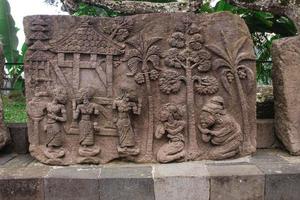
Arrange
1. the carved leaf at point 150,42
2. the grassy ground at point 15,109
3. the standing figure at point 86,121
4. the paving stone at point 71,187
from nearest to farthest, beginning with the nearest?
the paving stone at point 71,187, the standing figure at point 86,121, the carved leaf at point 150,42, the grassy ground at point 15,109

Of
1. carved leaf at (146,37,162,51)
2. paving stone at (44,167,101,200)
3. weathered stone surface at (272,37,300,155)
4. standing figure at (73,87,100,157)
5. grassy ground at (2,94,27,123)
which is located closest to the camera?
paving stone at (44,167,101,200)

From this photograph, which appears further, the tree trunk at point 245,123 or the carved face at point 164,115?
the tree trunk at point 245,123

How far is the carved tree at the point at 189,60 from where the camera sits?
4.55 m

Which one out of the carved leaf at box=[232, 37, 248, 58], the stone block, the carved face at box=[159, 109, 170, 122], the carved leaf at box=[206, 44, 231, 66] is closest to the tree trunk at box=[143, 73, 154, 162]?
the carved face at box=[159, 109, 170, 122]

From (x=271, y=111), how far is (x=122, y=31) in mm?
2580

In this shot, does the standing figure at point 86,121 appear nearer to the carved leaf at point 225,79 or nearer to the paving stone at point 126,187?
the paving stone at point 126,187

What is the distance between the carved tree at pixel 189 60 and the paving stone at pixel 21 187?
1763 mm

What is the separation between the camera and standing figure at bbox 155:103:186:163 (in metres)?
4.46

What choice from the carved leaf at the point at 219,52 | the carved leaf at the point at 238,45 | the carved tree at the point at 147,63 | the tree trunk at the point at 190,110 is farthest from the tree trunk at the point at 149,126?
the carved leaf at the point at 238,45

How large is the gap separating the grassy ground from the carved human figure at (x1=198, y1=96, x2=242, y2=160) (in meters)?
4.58

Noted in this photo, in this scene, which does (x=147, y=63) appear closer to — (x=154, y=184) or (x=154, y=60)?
(x=154, y=60)

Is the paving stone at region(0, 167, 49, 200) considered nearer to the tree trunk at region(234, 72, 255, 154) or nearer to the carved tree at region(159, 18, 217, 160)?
the carved tree at region(159, 18, 217, 160)

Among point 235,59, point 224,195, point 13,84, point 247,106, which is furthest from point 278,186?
point 13,84

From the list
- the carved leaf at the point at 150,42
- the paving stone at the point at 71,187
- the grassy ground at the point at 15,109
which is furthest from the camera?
the grassy ground at the point at 15,109
